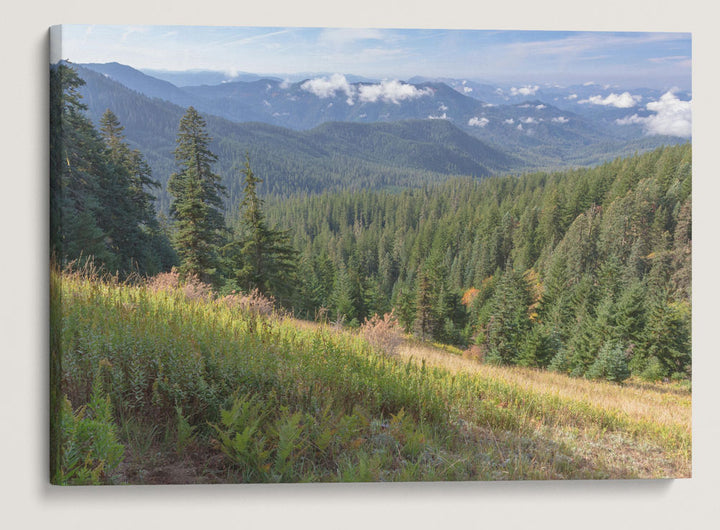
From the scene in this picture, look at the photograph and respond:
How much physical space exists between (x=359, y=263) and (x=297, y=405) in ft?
4.89

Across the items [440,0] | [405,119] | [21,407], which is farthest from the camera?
[405,119]

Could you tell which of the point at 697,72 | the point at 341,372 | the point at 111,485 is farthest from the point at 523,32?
the point at 111,485

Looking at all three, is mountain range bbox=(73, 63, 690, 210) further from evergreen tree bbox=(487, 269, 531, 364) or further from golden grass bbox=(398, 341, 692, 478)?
golden grass bbox=(398, 341, 692, 478)

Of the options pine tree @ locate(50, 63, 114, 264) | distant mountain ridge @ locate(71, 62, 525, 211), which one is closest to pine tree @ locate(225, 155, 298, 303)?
distant mountain ridge @ locate(71, 62, 525, 211)

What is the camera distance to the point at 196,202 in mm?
3779

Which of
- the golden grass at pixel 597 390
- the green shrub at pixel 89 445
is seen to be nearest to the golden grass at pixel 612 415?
the golden grass at pixel 597 390

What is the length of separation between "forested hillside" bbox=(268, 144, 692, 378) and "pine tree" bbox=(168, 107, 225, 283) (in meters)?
0.51

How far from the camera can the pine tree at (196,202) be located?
146 inches

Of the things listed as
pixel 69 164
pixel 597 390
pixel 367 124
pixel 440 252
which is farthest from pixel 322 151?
pixel 597 390

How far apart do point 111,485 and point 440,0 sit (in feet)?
15.4

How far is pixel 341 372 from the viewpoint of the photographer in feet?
11.6

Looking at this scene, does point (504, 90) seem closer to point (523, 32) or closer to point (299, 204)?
point (523, 32)

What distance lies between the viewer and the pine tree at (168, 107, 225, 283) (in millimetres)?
3697

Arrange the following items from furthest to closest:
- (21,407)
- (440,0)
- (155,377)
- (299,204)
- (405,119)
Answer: (405,119) → (299,204) → (440,0) → (21,407) → (155,377)
